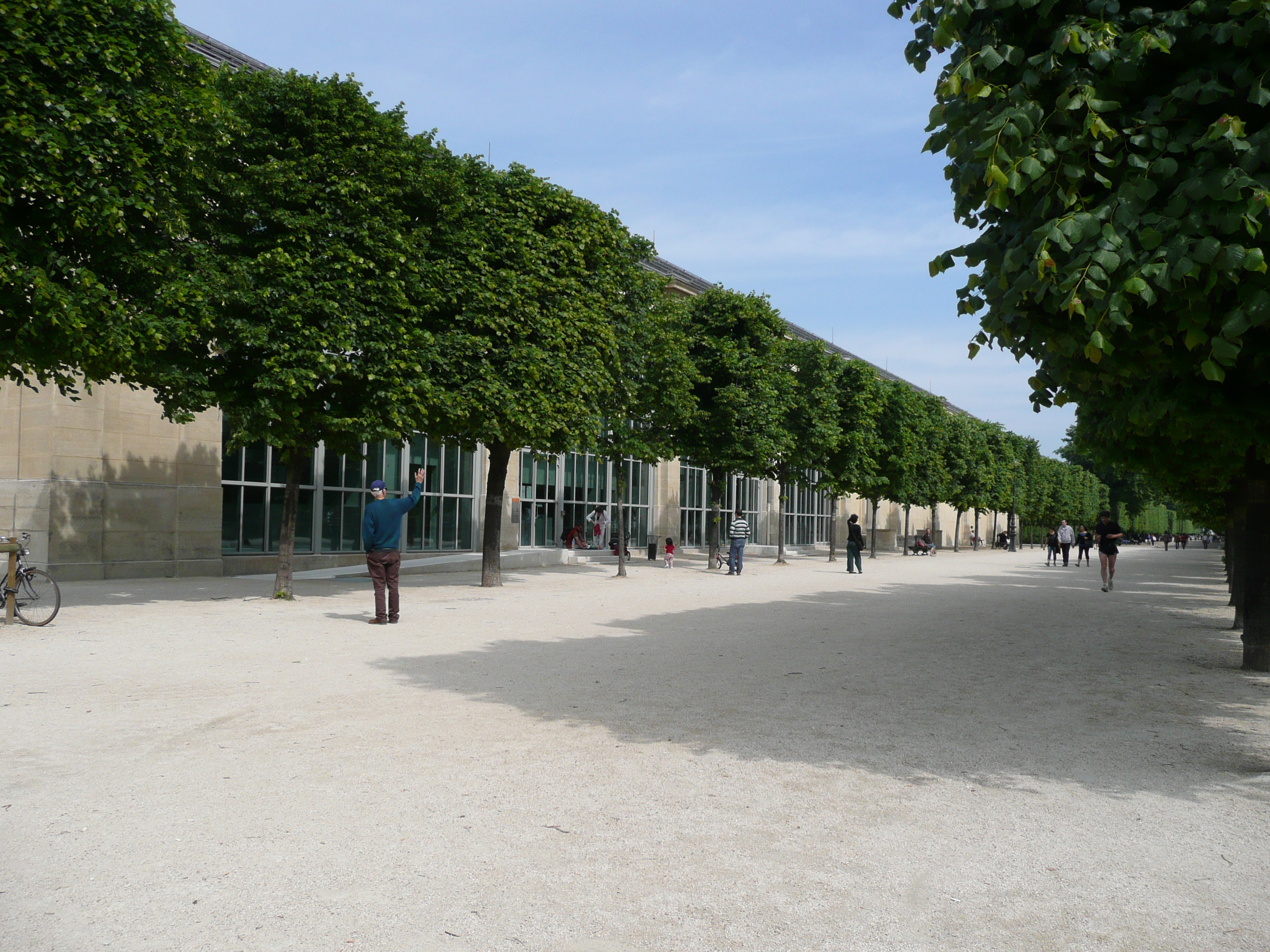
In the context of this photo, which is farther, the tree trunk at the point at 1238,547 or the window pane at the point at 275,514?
the window pane at the point at 275,514

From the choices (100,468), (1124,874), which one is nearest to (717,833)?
(1124,874)

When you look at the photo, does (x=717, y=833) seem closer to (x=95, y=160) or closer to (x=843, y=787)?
(x=843, y=787)

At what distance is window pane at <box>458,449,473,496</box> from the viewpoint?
3500 centimetres

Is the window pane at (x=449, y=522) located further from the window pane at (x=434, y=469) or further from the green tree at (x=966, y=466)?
the green tree at (x=966, y=466)

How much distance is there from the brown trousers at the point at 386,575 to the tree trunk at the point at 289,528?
3.86 m

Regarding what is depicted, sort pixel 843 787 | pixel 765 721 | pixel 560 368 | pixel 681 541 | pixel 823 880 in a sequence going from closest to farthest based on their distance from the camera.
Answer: pixel 823 880 → pixel 843 787 → pixel 765 721 → pixel 560 368 → pixel 681 541

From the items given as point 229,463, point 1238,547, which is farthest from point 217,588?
point 1238,547

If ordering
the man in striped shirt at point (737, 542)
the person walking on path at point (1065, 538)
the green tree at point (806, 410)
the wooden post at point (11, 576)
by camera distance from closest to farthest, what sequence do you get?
the wooden post at point (11, 576), the man in striped shirt at point (737, 542), the green tree at point (806, 410), the person walking on path at point (1065, 538)

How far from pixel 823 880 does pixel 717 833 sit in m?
0.77

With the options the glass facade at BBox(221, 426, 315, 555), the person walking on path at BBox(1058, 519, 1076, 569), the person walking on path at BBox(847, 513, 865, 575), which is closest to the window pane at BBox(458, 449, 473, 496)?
the glass facade at BBox(221, 426, 315, 555)

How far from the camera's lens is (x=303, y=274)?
1584cm

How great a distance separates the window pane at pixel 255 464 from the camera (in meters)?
25.7

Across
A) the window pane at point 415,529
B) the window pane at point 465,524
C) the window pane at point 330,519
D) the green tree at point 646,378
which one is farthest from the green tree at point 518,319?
the window pane at point 465,524

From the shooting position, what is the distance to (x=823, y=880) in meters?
4.38
